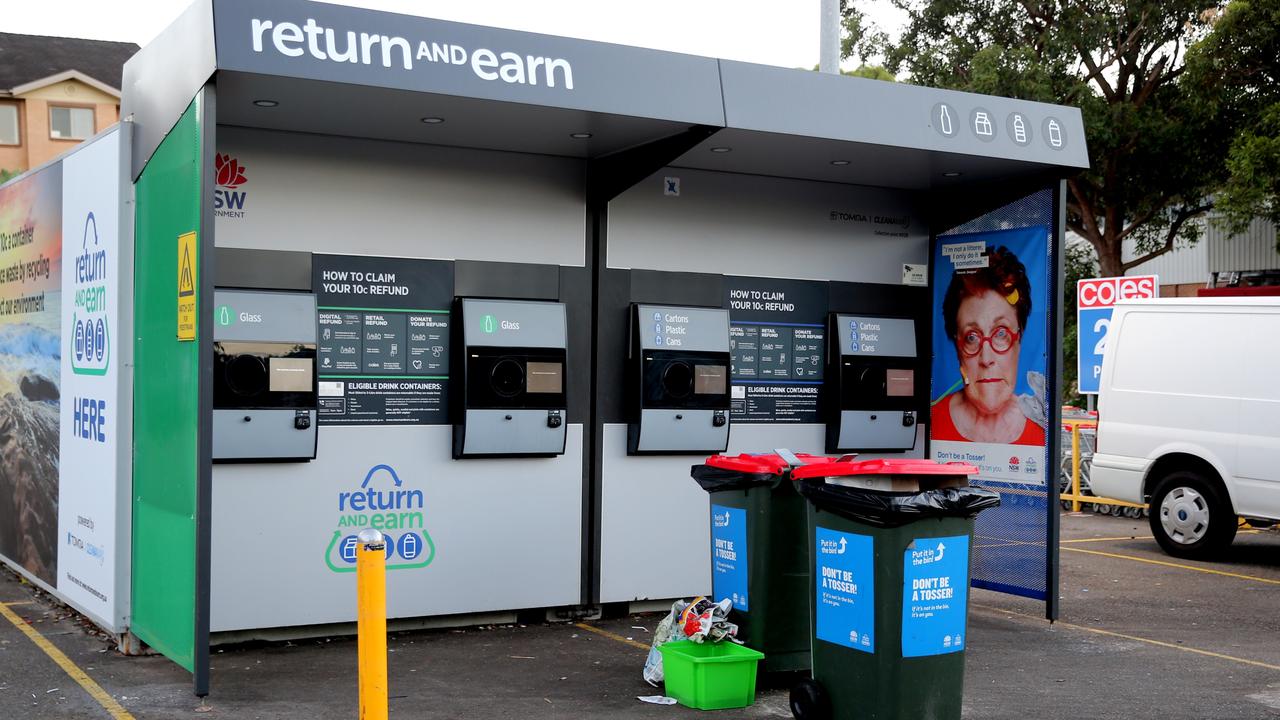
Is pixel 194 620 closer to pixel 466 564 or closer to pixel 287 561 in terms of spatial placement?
pixel 287 561

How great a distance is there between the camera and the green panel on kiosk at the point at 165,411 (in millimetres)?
6148

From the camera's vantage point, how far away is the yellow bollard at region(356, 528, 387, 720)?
468 centimetres

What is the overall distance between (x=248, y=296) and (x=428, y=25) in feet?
6.12

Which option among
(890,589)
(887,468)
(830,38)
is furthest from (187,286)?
(830,38)

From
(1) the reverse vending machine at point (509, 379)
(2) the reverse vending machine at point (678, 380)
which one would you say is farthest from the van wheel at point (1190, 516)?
A: (1) the reverse vending machine at point (509, 379)

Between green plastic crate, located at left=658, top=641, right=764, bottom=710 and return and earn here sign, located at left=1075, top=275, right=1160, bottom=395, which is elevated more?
return and earn here sign, located at left=1075, top=275, right=1160, bottom=395

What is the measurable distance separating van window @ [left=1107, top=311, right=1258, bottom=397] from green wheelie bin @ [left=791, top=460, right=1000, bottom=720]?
6502 millimetres

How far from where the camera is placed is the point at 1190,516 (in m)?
11.7

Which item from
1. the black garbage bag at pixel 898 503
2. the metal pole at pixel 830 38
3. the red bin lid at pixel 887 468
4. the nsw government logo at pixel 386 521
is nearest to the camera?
the black garbage bag at pixel 898 503

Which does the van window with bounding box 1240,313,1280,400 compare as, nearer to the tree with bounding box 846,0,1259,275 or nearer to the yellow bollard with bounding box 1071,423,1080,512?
the yellow bollard with bounding box 1071,423,1080,512

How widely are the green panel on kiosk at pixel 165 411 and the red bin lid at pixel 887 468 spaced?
2.82 meters

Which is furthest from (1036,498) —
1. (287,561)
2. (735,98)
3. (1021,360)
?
(287,561)

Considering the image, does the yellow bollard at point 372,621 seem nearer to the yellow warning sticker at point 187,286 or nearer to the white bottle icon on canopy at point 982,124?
the yellow warning sticker at point 187,286

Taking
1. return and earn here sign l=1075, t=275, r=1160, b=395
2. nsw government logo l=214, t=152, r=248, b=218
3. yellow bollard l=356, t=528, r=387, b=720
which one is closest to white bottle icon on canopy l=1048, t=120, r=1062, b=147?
nsw government logo l=214, t=152, r=248, b=218
